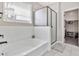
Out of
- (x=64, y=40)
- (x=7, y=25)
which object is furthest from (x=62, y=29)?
(x=7, y=25)

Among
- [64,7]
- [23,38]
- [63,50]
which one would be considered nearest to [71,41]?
[63,50]

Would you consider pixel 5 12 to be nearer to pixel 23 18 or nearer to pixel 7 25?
pixel 7 25

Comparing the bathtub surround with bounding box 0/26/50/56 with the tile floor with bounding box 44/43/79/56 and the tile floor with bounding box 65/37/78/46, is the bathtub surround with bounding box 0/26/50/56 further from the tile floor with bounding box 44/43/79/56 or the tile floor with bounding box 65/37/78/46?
the tile floor with bounding box 65/37/78/46

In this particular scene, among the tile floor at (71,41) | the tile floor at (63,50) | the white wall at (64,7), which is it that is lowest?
the tile floor at (63,50)

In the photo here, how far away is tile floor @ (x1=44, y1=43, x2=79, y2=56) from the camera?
1.07m

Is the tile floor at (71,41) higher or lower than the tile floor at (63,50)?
higher

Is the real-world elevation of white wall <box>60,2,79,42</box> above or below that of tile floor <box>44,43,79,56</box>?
above

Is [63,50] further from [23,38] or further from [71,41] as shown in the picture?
[23,38]

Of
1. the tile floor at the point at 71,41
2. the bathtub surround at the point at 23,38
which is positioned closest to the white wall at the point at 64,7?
the tile floor at the point at 71,41

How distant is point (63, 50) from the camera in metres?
1.17

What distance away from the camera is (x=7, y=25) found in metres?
1.44

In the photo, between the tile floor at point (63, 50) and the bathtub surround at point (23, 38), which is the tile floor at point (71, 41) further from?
the bathtub surround at point (23, 38)

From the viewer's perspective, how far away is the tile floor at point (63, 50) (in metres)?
1.07

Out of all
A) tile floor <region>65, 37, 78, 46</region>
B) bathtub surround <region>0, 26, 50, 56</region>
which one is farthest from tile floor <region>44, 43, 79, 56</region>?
bathtub surround <region>0, 26, 50, 56</region>
